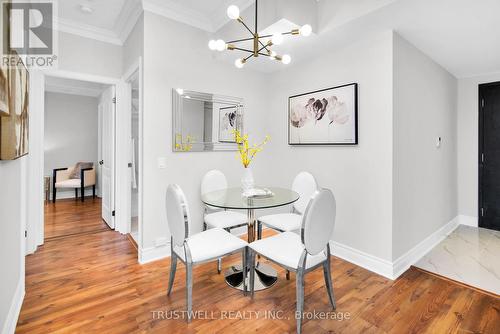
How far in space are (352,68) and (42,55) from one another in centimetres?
360

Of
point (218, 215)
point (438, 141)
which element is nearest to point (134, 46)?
point (218, 215)

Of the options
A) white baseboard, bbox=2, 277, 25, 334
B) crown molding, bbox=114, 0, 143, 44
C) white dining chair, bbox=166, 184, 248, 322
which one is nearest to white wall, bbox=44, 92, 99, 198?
crown molding, bbox=114, 0, 143, 44

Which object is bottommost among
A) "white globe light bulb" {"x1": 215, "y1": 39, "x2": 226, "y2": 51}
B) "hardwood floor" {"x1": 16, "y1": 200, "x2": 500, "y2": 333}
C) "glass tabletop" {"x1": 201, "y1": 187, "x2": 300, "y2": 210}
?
"hardwood floor" {"x1": 16, "y1": 200, "x2": 500, "y2": 333}

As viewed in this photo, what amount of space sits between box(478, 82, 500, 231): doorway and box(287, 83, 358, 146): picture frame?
Result: 2702mm

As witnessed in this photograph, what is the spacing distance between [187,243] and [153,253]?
113 cm

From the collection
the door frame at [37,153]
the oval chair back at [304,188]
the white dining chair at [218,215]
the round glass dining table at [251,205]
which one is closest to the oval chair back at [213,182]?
the white dining chair at [218,215]

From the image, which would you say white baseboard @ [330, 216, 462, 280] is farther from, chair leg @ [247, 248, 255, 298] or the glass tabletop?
chair leg @ [247, 248, 255, 298]

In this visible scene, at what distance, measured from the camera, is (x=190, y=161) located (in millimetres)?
3051

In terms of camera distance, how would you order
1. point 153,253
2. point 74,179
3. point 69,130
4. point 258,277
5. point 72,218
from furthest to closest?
A: 1. point 69,130
2. point 74,179
3. point 72,218
4. point 153,253
5. point 258,277

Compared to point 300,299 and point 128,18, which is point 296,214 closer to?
point 300,299

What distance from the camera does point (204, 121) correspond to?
3.15 m

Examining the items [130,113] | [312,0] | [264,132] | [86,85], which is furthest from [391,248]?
[86,85]

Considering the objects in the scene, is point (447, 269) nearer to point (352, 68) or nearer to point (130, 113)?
point (352, 68)

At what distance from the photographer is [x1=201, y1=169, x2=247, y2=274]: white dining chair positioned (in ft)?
8.54
